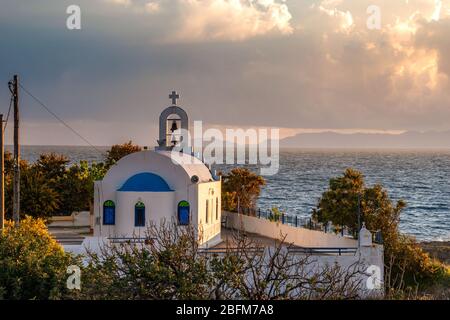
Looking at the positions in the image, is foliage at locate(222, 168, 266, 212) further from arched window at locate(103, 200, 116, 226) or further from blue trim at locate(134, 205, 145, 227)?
blue trim at locate(134, 205, 145, 227)

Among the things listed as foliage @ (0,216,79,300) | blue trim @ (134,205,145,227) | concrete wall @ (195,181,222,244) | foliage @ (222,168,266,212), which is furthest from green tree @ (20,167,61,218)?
foliage @ (0,216,79,300)

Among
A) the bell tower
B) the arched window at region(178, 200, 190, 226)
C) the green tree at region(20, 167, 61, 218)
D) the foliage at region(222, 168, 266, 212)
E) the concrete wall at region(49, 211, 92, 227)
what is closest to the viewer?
the arched window at region(178, 200, 190, 226)

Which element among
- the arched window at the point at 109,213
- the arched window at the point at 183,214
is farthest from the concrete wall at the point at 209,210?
the arched window at the point at 109,213

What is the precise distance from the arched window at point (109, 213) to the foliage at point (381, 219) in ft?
36.3

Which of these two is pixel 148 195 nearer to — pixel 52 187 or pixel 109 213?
pixel 109 213

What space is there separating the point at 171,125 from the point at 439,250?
99.6 feet

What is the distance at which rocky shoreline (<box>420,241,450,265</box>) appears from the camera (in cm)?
5786

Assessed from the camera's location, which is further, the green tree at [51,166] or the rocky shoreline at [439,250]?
the rocky shoreline at [439,250]

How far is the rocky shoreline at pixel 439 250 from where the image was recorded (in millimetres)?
57862

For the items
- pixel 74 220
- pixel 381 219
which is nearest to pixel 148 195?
pixel 381 219

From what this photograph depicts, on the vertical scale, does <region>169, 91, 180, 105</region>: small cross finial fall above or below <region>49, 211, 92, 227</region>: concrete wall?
above

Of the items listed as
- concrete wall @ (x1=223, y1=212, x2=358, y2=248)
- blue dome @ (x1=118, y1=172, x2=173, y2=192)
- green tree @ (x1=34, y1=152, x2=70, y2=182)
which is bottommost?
concrete wall @ (x1=223, y1=212, x2=358, y2=248)

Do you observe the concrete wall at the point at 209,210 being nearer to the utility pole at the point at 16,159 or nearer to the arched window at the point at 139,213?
the arched window at the point at 139,213

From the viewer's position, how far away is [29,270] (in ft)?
75.7
